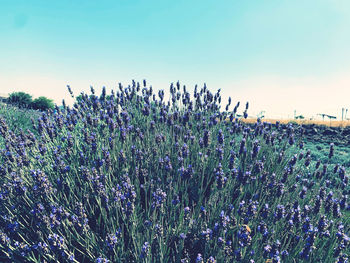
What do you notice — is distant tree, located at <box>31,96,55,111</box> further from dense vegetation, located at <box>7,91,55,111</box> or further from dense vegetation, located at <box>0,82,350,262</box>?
dense vegetation, located at <box>0,82,350,262</box>

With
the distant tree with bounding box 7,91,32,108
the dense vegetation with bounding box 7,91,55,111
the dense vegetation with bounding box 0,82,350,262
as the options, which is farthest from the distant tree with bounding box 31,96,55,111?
the dense vegetation with bounding box 0,82,350,262

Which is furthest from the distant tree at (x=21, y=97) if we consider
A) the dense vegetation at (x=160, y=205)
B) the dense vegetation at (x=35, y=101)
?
the dense vegetation at (x=160, y=205)

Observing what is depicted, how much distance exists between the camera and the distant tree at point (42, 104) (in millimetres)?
13930

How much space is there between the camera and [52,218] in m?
1.59

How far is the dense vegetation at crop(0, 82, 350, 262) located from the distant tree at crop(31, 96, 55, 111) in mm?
12399

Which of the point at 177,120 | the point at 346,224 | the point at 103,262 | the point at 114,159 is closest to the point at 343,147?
the point at 346,224

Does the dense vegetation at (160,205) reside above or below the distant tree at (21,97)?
below

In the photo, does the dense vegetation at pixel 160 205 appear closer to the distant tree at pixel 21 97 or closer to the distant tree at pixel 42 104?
the distant tree at pixel 42 104

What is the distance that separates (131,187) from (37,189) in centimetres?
79

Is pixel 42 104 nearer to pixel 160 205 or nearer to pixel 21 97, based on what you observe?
pixel 21 97

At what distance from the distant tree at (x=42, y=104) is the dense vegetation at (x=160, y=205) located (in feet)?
40.7

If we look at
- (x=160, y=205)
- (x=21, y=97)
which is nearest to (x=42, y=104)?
(x=21, y=97)

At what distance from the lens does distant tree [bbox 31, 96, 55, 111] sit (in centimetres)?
1393

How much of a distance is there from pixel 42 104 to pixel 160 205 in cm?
1522
